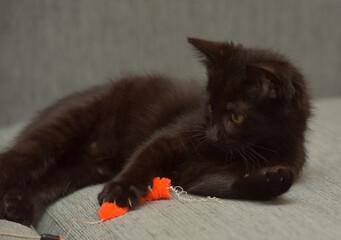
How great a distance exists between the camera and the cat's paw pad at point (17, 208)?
5.25ft

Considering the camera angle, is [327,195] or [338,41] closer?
[327,195]

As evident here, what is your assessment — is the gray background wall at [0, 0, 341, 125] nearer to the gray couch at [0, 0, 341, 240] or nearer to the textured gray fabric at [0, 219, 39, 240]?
the gray couch at [0, 0, 341, 240]

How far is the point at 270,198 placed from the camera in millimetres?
1425

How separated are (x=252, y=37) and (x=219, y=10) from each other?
0.28 metres

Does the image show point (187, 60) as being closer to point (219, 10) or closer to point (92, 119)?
point (219, 10)

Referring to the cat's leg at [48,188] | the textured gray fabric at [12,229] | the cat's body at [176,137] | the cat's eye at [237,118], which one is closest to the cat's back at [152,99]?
the cat's body at [176,137]

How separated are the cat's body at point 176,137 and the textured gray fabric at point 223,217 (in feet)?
0.22

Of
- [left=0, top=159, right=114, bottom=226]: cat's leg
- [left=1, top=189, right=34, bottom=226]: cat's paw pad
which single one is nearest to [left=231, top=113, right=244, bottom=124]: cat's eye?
[left=0, top=159, right=114, bottom=226]: cat's leg

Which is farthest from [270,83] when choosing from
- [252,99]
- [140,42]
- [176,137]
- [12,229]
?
[140,42]

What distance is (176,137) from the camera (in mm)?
1718

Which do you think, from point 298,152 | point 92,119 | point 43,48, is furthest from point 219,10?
point 298,152

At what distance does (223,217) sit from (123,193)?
0.33 meters

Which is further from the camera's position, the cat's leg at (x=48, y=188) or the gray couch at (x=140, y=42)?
the gray couch at (x=140, y=42)

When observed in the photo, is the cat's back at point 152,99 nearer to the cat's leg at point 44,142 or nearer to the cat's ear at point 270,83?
the cat's leg at point 44,142
